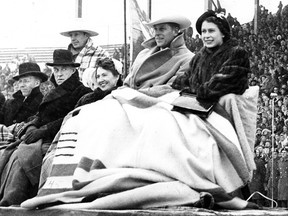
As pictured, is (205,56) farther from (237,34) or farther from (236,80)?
(237,34)

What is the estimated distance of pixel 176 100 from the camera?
21.7ft

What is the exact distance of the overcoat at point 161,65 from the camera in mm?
7703

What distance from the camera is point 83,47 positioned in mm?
9641

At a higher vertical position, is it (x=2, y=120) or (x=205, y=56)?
(x=205, y=56)

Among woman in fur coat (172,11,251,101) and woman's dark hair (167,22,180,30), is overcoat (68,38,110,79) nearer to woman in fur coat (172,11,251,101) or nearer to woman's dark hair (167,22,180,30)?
woman's dark hair (167,22,180,30)

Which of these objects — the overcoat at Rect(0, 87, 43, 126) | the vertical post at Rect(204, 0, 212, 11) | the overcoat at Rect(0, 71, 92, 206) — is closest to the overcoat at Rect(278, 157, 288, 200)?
the vertical post at Rect(204, 0, 212, 11)

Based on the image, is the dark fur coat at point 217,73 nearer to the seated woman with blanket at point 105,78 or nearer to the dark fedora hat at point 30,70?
the seated woman with blanket at point 105,78

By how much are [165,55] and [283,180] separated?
10.8m

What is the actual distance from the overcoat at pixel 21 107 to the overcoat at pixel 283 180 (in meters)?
9.34

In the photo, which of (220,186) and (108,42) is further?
(108,42)

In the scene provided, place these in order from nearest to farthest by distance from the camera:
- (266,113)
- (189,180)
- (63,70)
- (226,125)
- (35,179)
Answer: (189,180)
(226,125)
(35,179)
(63,70)
(266,113)

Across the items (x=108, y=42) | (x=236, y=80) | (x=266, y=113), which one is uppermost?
(x=236, y=80)

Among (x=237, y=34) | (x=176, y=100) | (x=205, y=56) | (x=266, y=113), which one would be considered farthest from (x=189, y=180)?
(x=237, y=34)

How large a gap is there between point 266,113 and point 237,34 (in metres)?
2.97
